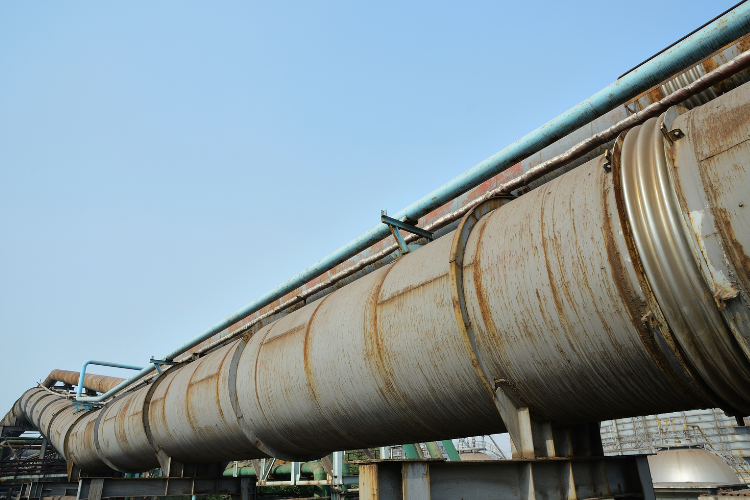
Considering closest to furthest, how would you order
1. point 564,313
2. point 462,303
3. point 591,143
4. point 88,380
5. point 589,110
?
1. point 564,313
2. point 462,303
3. point 591,143
4. point 589,110
5. point 88,380

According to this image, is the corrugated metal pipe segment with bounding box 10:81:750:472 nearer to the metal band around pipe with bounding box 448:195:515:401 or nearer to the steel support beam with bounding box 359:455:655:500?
the metal band around pipe with bounding box 448:195:515:401

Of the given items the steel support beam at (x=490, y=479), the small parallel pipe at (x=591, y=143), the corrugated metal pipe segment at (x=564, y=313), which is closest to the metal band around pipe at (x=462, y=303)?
the corrugated metal pipe segment at (x=564, y=313)

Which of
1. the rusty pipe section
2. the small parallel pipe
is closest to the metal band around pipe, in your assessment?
the small parallel pipe

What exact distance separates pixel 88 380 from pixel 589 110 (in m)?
22.4

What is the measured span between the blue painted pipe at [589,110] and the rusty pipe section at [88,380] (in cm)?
1577

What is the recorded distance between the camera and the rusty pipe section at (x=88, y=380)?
1873cm

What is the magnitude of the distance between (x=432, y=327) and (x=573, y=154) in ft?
6.02

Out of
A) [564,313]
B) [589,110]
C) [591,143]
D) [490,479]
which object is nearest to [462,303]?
[564,313]

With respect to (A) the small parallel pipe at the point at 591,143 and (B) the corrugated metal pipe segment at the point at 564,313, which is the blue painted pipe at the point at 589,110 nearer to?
(A) the small parallel pipe at the point at 591,143

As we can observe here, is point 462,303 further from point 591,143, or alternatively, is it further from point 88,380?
point 88,380

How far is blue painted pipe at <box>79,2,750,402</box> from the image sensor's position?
3354 millimetres

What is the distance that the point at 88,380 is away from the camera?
2028 cm

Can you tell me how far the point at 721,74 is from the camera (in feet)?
10.3

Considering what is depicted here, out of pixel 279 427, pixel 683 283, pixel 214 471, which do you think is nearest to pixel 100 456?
pixel 214 471
